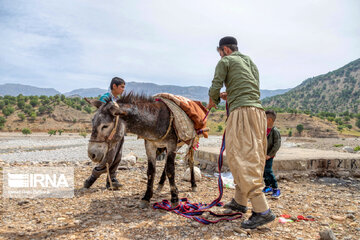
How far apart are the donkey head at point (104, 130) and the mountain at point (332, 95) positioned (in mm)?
116805

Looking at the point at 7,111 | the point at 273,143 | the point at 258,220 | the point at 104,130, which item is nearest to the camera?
the point at 258,220

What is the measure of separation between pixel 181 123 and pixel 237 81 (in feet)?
4.12

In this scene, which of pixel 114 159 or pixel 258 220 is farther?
pixel 114 159

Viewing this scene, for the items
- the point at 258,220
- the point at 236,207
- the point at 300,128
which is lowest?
the point at 300,128

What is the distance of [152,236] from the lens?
3.26 metres

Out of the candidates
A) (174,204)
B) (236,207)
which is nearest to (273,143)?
(236,207)

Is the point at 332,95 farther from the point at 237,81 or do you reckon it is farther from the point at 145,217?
the point at 145,217

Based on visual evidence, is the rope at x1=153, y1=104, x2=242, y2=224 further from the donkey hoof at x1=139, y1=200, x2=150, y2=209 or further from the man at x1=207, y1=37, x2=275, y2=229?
the man at x1=207, y1=37, x2=275, y2=229

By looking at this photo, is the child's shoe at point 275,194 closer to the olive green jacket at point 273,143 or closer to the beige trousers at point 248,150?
the olive green jacket at point 273,143

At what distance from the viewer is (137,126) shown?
A: 408 cm

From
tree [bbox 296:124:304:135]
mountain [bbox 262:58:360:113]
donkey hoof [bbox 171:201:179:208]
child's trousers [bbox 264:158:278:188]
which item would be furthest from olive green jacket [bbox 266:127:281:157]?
mountain [bbox 262:58:360:113]

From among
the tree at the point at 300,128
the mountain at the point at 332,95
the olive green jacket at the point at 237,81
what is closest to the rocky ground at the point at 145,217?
the olive green jacket at the point at 237,81

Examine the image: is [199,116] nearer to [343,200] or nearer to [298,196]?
[298,196]

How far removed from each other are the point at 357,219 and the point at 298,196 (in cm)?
132
